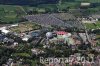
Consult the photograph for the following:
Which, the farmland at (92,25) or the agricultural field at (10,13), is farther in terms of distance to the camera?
the agricultural field at (10,13)

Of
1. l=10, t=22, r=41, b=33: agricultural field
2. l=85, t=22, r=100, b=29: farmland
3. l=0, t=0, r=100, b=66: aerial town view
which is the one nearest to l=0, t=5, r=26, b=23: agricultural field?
l=0, t=0, r=100, b=66: aerial town view

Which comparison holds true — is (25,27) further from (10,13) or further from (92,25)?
(92,25)

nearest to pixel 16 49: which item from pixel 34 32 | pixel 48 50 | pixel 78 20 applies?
pixel 48 50

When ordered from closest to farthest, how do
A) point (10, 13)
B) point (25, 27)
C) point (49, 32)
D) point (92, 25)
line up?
point (49, 32)
point (25, 27)
point (92, 25)
point (10, 13)

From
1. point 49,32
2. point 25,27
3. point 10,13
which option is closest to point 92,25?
point 49,32

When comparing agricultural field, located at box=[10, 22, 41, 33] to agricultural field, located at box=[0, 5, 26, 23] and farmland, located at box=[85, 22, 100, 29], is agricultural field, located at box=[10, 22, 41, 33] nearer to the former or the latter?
agricultural field, located at box=[0, 5, 26, 23]

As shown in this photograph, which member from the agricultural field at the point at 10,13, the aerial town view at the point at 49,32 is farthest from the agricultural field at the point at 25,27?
the agricultural field at the point at 10,13

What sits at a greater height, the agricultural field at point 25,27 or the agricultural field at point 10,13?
the agricultural field at point 25,27

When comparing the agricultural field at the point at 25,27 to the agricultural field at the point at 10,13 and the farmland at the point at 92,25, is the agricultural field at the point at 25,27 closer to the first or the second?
the agricultural field at the point at 10,13
